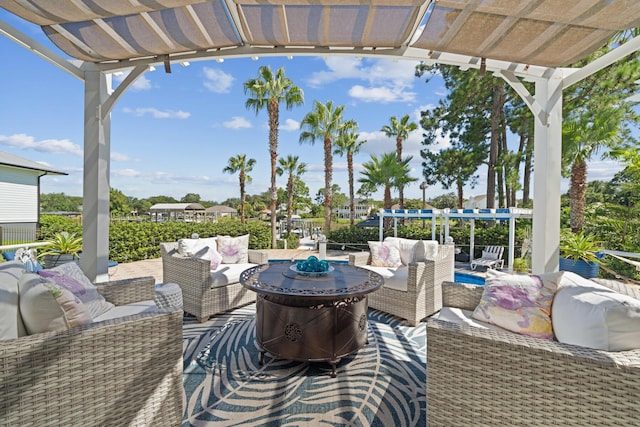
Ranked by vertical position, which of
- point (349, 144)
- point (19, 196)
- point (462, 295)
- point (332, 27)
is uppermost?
Result: point (349, 144)

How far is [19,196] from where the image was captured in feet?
37.6

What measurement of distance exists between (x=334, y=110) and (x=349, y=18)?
34.6 ft

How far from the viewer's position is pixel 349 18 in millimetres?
2600

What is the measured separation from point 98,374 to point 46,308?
43cm

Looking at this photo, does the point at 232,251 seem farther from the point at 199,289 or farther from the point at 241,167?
the point at 241,167

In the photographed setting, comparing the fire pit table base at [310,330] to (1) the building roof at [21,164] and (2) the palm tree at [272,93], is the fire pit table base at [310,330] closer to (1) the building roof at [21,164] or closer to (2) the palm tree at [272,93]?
(2) the palm tree at [272,93]

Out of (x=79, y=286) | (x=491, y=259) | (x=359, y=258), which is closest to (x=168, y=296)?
(x=79, y=286)

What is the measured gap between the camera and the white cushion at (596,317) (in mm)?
1428

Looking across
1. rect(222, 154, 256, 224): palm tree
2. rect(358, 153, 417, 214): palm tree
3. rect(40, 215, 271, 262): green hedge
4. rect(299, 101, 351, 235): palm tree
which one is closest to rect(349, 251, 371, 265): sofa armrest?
rect(40, 215, 271, 262): green hedge

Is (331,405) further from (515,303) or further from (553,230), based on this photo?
(553,230)

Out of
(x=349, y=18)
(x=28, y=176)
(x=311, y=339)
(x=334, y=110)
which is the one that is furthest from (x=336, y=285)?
(x=28, y=176)

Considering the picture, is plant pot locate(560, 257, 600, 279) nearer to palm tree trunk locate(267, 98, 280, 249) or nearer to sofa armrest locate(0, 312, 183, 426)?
sofa armrest locate(0, 312, 183, 426)

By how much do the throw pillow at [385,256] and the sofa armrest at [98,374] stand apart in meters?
3.23

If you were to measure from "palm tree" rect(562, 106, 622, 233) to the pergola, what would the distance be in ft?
14.4
